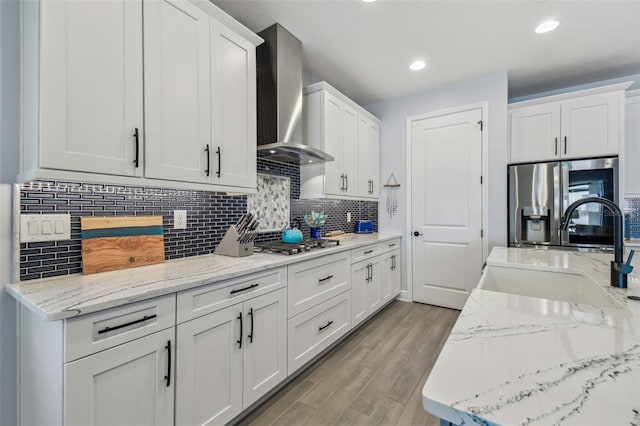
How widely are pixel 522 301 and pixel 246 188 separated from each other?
→ 162 centimetres

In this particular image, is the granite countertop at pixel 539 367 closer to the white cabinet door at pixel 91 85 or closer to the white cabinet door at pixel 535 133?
the white cabinet door at pixel 91 85

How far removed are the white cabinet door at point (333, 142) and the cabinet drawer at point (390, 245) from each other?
0.78m

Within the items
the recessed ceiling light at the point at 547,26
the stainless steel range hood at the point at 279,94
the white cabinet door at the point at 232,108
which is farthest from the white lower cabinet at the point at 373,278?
the recessed ceiling light at the point at 547,26

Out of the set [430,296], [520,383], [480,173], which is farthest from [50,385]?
[480,173]

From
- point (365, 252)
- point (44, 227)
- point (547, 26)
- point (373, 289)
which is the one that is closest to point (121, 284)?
point (44, 227)

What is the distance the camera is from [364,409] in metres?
1.73

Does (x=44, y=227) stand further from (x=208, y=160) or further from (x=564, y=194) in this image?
(x=564, y=194)

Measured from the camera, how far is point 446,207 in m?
3.41

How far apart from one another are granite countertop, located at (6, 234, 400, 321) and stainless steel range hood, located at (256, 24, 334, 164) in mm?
995

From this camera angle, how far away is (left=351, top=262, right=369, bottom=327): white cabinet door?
2611 mm

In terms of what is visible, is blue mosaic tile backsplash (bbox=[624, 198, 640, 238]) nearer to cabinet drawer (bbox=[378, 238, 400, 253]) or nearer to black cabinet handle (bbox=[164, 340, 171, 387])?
cabinet drawer (bbox=[378, 238, 400, 253])

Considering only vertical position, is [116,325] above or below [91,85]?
below

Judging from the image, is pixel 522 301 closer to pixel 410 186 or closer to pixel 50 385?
pixel 50 385

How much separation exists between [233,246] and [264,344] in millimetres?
656
